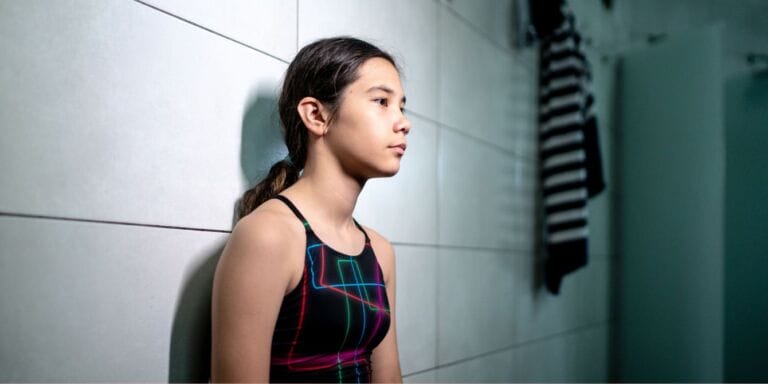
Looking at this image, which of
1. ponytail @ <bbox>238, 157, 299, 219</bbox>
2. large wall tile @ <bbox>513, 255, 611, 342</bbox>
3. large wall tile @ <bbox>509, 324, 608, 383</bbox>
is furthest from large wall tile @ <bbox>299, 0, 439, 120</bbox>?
large wall tile @ <bbox>509, 324, 608, 383</bbox>

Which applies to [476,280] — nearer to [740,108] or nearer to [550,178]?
[550,178]

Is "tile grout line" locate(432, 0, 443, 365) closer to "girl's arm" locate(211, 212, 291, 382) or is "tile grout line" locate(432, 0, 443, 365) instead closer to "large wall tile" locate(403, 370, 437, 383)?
"large wall tile" locate(403, 370, 437, 383)

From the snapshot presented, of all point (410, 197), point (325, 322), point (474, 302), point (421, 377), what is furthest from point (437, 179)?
point (325, 322)

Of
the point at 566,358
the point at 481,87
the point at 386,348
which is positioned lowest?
the point at 566,358

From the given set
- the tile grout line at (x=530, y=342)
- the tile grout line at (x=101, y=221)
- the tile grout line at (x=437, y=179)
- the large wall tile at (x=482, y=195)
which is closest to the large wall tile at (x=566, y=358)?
the tile grout line at (x=530, y=342)

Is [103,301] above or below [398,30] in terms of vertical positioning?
below

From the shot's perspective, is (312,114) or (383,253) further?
(383,253)

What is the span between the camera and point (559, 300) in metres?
2.11

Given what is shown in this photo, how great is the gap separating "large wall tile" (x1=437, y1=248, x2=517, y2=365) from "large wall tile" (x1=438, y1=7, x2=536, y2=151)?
15.9 inches

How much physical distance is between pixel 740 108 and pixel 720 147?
178 mm

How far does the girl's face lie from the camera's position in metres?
0.92

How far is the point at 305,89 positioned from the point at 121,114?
0.31 m

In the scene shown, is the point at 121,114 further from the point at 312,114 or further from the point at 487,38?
the point at 487,38

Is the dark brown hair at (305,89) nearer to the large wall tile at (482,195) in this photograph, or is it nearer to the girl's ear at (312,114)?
the girl's ear at (312,114)
